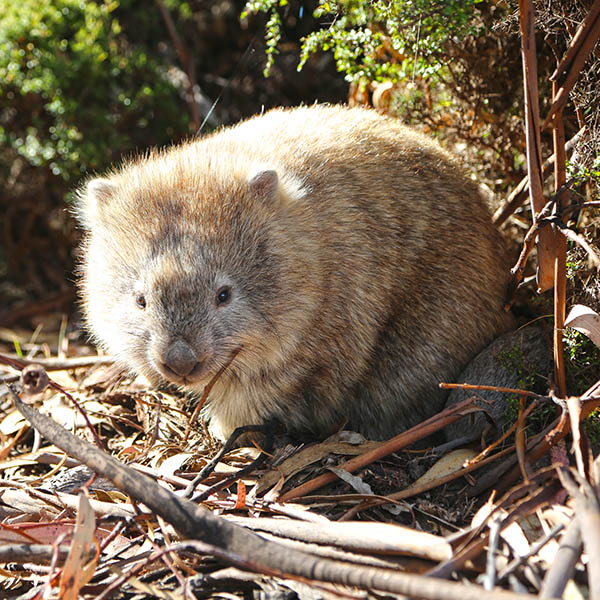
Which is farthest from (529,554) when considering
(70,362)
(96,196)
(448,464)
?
(70,362)

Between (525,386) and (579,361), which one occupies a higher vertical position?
(579,361)

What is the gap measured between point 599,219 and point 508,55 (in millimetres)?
1344

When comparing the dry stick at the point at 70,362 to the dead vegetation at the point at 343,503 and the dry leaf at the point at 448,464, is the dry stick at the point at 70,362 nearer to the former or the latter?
the dead vegetation at the point at 343,503

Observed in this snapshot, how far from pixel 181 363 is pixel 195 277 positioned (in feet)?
1.37

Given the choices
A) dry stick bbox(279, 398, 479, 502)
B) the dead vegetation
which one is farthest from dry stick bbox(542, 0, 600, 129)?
dry stick bbox(279, 398, 479, 502)

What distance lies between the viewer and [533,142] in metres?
3.10

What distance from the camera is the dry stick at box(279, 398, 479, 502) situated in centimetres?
314

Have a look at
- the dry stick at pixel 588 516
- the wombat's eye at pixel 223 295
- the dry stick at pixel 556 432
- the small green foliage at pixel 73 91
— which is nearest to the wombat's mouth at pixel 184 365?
the wombat's eye at pixel 223 295

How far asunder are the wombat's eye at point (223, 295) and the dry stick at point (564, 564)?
177 cm

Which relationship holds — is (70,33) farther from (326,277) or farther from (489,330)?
(489,330)

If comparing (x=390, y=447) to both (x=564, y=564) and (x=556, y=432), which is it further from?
(x=564, y=564)

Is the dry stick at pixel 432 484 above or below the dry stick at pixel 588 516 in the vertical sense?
below

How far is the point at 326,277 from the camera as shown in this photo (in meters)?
3.56

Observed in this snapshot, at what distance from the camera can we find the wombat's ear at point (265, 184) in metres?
3.34
